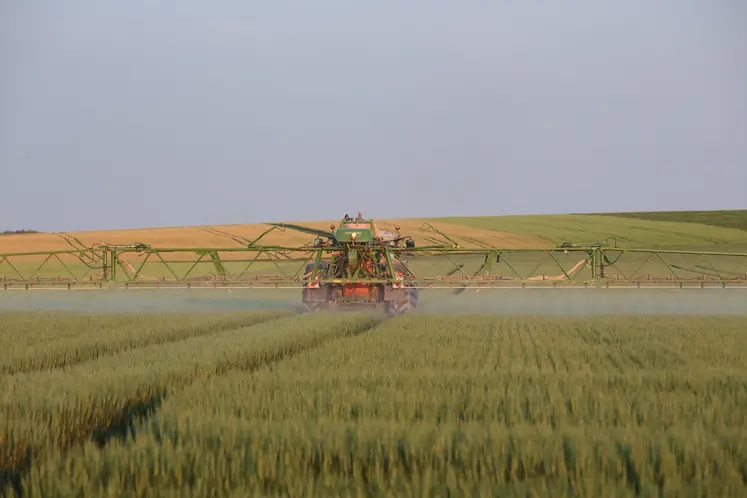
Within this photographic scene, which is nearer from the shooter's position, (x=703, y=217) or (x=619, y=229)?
(x=619, y=229)

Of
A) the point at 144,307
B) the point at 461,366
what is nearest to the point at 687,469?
the point at 461,366

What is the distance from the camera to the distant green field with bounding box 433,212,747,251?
6109 cm

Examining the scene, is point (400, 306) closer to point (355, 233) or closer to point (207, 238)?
point (355, 233)

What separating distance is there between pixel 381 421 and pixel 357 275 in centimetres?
1458

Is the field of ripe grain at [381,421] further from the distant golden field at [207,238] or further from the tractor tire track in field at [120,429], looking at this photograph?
the distant golden field at [207,238]

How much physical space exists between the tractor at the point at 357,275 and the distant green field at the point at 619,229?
39217 millimetres

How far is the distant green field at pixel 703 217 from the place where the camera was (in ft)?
242

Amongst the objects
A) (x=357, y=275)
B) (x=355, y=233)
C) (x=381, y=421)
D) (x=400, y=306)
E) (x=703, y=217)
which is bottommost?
(x=400, y=306)

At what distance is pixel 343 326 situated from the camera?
1620 cm

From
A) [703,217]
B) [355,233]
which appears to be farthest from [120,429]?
[703,217]

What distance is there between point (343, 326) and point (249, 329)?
7.03ft

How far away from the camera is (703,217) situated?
79.3m

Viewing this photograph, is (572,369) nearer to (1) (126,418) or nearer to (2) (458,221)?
(1) (126,418)

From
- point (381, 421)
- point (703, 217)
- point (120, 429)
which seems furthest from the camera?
point (703, 217)
